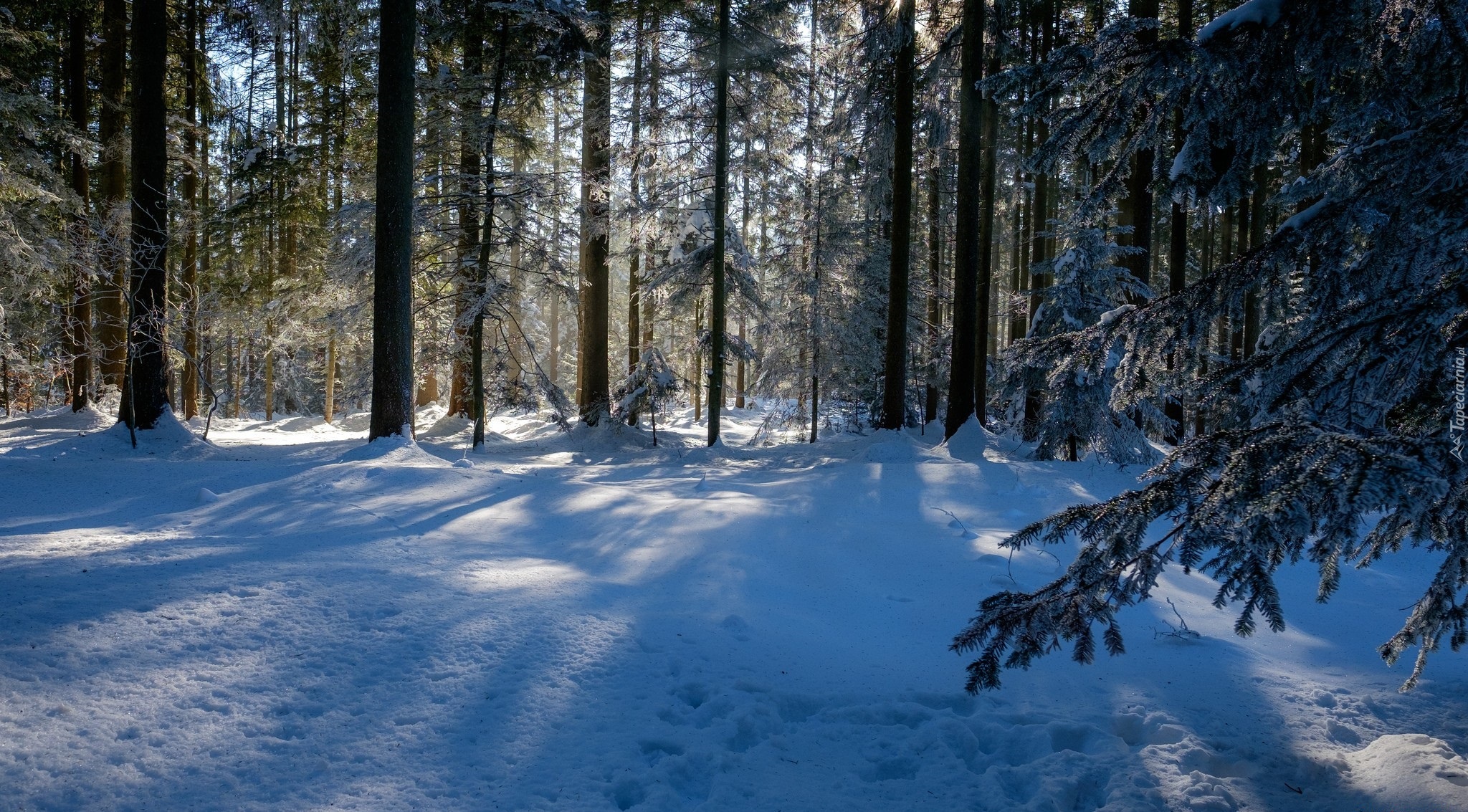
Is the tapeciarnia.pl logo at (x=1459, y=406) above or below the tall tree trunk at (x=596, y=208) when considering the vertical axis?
below

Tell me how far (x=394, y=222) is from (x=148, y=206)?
460 centimetres

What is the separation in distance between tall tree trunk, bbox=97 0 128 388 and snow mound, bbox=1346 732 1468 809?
1679 cm

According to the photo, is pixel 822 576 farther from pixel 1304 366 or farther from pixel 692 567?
pixel 1304 366

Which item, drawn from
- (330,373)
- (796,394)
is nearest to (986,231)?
(796,394)

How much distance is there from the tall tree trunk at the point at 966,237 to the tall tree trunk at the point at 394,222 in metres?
8.35

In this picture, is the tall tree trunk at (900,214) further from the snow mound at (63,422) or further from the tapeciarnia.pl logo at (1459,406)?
the snow mound at (63,422)

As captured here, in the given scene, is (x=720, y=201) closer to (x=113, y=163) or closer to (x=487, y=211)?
(x=487, y=211)

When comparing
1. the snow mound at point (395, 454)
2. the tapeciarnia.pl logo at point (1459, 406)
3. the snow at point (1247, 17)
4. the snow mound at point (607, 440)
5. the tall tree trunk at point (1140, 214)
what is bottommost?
the snow mound at point (607, 440)

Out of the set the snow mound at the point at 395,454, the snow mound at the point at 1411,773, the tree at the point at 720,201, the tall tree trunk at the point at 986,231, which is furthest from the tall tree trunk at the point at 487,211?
the snow mound at the point at 1411,773

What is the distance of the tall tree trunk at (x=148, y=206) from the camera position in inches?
402

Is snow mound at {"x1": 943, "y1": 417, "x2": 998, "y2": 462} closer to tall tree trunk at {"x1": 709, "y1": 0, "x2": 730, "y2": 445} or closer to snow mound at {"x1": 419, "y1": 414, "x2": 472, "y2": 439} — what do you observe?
tall tree trunk at {"x1": 709, "y1": 0, "x2": 730, "y2": 445}

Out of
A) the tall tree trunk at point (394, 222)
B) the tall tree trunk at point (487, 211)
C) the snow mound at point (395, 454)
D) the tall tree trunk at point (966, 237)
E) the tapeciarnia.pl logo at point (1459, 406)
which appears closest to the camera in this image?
the tapeciarnia.pl logo at point (1459, 406)

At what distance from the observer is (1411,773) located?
2.75 metres

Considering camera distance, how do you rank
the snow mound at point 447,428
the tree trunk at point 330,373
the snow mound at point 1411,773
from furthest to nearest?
the tree trunk at point 330,373 → the snow mound at point 447,428 → the snow mound at point 1411,773
